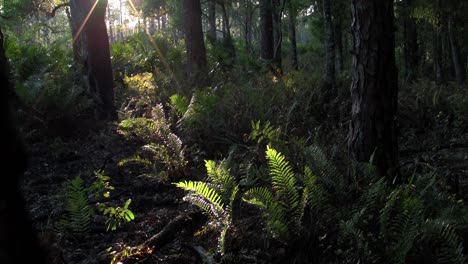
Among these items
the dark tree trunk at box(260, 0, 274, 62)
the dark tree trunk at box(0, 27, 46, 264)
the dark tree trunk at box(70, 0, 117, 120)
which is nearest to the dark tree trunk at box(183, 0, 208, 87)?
the dark tree trunk at box(70, 0, 117, 120)

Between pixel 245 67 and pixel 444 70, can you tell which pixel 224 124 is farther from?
pixel 444 70

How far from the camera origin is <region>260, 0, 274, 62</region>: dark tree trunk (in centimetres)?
1501

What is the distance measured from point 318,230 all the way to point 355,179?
0.72 metres

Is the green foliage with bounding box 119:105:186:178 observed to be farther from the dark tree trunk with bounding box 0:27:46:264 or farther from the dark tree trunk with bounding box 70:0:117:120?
the dark tree trunk with bounding box 0:27:46:264

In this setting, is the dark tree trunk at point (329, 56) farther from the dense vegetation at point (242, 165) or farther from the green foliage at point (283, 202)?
the green foliage at point (283, 202)

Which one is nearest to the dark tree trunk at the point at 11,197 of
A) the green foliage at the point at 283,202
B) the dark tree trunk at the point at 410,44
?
the green foliage at the point at 283,202

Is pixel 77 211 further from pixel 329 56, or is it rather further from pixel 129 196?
pixel 329 56

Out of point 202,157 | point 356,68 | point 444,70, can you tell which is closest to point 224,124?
point 202,157

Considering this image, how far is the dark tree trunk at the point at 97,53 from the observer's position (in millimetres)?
7883

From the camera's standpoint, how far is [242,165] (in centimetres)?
467

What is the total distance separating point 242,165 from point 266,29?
11.1m

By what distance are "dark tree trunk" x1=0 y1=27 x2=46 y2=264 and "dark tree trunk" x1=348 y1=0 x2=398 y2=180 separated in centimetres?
359

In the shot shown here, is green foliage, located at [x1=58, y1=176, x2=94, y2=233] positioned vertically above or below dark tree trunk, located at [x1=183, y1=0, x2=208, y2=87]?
below

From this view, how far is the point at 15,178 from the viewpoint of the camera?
0.85 m
